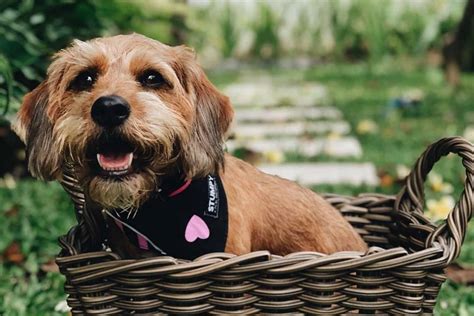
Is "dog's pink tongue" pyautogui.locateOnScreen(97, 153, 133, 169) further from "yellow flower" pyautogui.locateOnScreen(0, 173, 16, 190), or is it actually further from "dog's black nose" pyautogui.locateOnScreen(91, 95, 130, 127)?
"yellow flower" pyautogui.locateOnScreen(0, 173, 16, 190)

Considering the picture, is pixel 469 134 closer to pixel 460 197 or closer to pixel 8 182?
pixel 8 182

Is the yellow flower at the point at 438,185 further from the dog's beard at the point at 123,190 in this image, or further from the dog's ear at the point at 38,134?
the dog's ear at the point at 38,134

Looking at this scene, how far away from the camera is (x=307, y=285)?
283 centimetres

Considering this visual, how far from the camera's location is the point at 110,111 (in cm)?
278

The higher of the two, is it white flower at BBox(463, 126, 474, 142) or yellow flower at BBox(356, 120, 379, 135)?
white flower at BBox(463, 126, 474, 142)

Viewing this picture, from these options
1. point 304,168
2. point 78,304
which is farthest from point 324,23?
point 78,304

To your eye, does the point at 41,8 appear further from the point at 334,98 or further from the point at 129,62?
the point at 334,98

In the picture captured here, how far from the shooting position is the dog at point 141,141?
9.41 ft

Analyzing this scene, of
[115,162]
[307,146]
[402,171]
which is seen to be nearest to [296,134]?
[307,146]

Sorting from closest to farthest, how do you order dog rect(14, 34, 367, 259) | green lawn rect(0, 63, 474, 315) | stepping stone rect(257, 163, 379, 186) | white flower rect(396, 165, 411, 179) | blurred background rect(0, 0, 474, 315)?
1. dog rect(14, 34, 367, 259)
2. green lawn rect(0, 63, 474, 315)
3. blurred background rect(0, 0, 474, 315)
4. white flower rect(396, 165, 411, 179)
5. stepping stone rect(257, 163, 379, 186)

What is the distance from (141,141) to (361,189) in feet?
10.3

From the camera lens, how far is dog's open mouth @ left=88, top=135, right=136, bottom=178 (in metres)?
2.89

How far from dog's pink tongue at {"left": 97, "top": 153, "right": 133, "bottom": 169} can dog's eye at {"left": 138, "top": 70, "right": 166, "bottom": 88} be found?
0.30m

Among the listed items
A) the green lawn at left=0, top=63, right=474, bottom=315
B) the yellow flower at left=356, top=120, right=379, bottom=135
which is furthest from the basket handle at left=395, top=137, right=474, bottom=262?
the yellow flower at left=356, top=120, right=379, bottom=135
